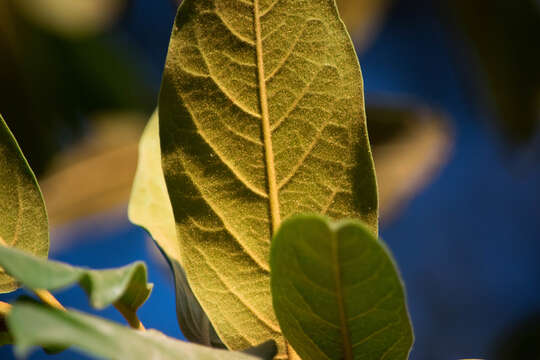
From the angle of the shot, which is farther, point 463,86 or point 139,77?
point 463,86

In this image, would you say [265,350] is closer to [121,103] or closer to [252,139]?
[252,139]

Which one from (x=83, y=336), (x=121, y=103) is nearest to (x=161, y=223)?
(x=83, y=336)

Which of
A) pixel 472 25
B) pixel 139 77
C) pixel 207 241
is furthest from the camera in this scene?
pixel 139 77

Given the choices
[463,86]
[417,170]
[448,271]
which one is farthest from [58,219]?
[448,271]

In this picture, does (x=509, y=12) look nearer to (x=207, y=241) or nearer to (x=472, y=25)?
(x=472, y=25)

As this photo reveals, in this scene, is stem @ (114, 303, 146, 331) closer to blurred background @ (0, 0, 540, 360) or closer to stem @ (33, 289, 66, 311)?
stem @ (33, 289, 66, 311)

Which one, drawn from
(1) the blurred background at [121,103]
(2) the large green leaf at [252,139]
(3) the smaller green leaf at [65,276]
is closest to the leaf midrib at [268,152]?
(2) the large green leaf at [252,139]
